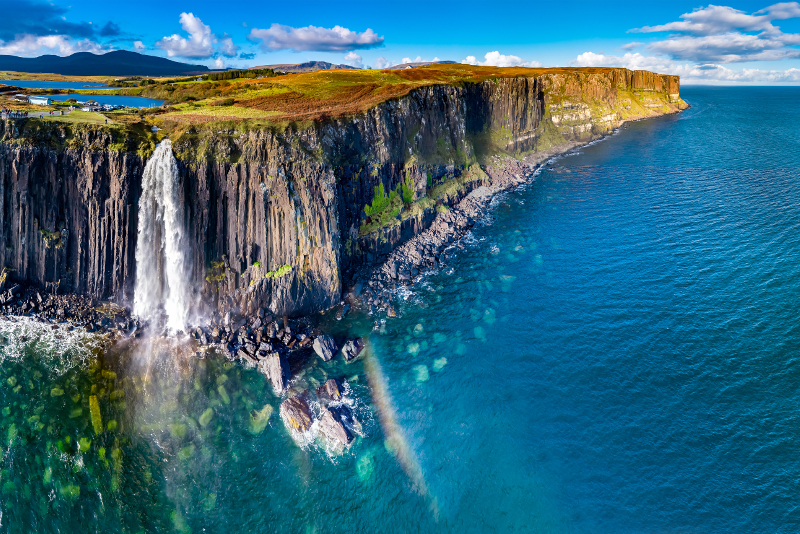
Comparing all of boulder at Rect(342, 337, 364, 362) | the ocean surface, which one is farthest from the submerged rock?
boulder at Rect(342, 337, 364, 362)

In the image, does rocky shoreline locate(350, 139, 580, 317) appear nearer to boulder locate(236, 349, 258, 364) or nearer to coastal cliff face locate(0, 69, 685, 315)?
coastal cliff face locate(0, 69, 685, 315)

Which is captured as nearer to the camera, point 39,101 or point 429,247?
point 39,101

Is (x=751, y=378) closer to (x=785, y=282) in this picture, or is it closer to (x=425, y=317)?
(x=785, y=282)

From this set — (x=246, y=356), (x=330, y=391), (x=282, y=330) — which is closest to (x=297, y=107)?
(x=282, y=330)

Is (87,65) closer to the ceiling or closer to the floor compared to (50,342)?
closer to the ceiling

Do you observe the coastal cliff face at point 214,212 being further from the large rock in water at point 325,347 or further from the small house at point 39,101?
the small house at point 39,101

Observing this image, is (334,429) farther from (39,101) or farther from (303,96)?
(39,101)
